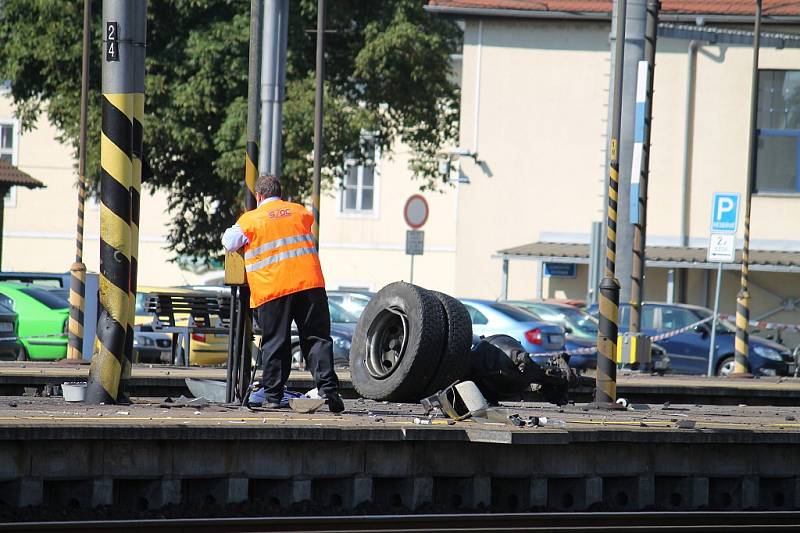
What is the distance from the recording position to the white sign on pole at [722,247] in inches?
1065

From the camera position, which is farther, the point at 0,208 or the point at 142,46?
the point at 0,208

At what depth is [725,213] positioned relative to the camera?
27.4 m

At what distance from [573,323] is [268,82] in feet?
36.3

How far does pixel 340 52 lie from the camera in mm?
38562

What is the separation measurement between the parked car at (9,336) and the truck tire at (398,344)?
1121 cm

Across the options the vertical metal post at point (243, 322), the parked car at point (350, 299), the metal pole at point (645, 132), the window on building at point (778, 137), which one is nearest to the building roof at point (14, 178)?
the parked car at point (350, 299)

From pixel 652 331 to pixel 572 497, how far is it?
57.3 feet

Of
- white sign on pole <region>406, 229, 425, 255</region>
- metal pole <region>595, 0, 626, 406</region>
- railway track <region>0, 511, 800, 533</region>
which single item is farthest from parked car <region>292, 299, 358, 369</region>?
railway track <region>0, 511, 800, 533</region>

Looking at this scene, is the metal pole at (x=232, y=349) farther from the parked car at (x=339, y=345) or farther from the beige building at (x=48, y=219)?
the beige building at (x=48, y=219)

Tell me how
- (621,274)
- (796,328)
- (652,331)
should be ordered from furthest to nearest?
(796,328)
(652,331)
(621,274)

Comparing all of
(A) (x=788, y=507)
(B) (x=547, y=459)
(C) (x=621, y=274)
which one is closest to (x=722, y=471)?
(A) (x=788, y=507)

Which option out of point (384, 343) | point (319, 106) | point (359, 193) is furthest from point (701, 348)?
point (359, 193)

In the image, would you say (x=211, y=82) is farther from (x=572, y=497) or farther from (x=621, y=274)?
(x=572, y=497)

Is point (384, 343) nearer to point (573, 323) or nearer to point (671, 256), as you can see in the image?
point (573, 323)
